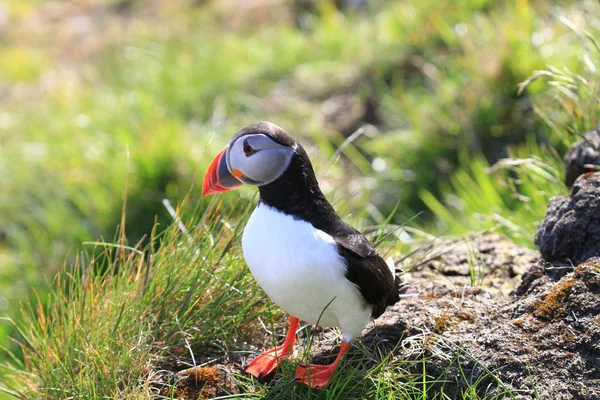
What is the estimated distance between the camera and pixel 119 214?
20.5 ft

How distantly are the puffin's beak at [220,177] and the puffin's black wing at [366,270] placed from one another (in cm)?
48

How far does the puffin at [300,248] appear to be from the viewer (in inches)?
107

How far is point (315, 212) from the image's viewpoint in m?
2.84

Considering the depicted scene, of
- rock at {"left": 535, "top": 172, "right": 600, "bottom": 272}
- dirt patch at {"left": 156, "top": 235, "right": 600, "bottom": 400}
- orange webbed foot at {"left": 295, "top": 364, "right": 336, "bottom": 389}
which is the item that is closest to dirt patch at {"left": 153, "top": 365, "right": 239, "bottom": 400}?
dirt patch at {"left": 156, "top": 235, "right": 600, "bottom": 400}

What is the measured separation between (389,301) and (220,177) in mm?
887

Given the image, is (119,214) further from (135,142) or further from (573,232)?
(573,232)

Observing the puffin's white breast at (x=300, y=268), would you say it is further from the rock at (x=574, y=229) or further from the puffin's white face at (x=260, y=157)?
the rock at (x=574, y=229)

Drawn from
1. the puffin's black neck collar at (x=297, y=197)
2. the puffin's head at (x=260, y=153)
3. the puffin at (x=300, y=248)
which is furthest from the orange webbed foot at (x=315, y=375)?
the puffin's head at (x=260, y=153)

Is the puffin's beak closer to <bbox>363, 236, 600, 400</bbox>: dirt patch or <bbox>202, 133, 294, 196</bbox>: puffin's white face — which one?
<bbox>202, 133, 294, 196</bbox>: puffin's white face

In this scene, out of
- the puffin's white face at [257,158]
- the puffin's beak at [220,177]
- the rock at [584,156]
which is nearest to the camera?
the puffin's white face at [257,158]

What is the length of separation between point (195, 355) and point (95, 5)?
10.1 metres

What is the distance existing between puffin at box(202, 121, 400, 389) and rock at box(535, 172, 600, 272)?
2.76 feet

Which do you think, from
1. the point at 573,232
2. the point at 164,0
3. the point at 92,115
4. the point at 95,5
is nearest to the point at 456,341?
the point at 573,232

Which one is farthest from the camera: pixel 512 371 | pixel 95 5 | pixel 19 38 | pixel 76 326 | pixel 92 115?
pixel 95 5
